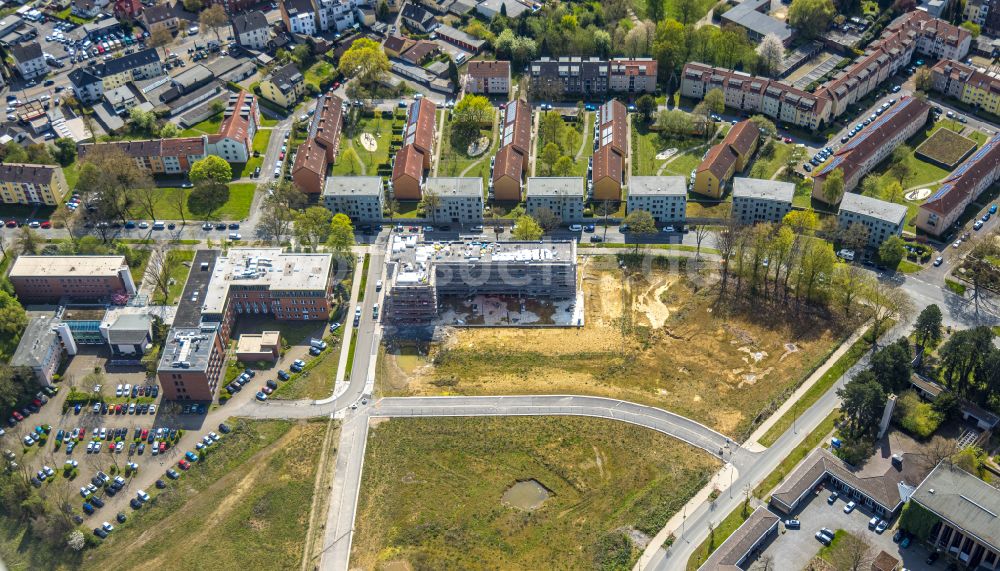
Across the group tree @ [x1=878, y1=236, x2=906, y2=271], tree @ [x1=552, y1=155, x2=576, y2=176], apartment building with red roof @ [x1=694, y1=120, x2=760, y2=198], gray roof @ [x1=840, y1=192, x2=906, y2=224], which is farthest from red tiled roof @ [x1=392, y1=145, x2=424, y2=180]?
tree @ [x1=878, y1=236, x2=906, y2=271]

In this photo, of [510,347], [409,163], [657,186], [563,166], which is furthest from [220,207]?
[657,186]

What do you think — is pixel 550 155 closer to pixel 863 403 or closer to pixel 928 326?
pixel 928 326

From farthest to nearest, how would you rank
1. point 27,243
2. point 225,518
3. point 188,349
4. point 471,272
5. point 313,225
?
point 313,225
point 27,243
point 471,272
point 188,349
point 225,518

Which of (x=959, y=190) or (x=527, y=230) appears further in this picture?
(x=959, y=190)

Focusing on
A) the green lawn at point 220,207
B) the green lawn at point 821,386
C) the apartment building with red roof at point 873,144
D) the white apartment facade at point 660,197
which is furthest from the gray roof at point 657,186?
the green lawn at point 220,207

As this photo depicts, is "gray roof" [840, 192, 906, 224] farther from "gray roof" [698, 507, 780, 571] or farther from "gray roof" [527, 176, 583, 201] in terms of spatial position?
"gray roof" [698, 507, 780, 571]

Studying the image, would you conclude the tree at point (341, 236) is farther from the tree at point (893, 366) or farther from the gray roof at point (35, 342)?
the tree at point (893, 366)

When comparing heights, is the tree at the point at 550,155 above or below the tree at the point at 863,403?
above
